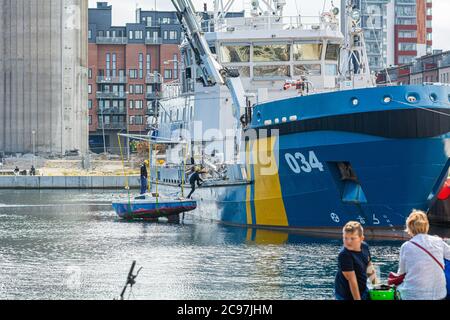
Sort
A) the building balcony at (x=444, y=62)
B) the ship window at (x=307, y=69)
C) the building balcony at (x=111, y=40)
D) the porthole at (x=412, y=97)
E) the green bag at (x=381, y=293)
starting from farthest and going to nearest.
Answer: the building balcony at (x=111, y=40) < the building balcony at (x=444, y=62) < the ship window at (x=307, y=69) < the porthole at (x=412, y=97) < the green bag at (x=381, y=293)

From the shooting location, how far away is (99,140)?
141500 mm

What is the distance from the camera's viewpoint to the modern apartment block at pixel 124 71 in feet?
456

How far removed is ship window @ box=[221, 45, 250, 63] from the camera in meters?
39.4

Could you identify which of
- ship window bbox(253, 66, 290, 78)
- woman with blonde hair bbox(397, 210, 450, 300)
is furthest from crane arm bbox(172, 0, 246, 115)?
woman with blonde hair bbox(397, 210, 450, 300)

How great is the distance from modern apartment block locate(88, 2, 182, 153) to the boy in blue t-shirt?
125806mm

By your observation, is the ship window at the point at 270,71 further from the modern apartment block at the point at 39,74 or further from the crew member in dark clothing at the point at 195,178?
the modern apartment block at the point at 39,74

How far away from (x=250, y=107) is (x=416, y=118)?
747cm

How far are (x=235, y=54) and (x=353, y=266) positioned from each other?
2758 cm

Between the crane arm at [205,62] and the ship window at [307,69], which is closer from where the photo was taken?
the crane arm at [205,62]

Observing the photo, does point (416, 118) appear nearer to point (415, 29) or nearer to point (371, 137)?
point (371, 137)

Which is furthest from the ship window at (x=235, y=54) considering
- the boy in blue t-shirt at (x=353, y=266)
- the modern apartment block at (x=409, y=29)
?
the modern apartment block at (x=409, y=29)

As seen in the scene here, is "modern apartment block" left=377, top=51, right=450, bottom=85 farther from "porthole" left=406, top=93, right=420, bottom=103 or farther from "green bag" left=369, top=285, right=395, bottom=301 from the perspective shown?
"green bag" left=369, top=285, right=395, bottom=301

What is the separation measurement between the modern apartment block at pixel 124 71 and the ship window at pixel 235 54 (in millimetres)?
98420

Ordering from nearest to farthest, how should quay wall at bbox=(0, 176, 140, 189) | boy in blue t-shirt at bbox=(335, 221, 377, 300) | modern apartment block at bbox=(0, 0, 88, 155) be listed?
boy in blue t-shirt at bbox=(335, 221, 377, 300) → quay wall at bbox=(0, 176, 140, 189) → modern apartment block at bbox=(0, 0, 88, 155)
